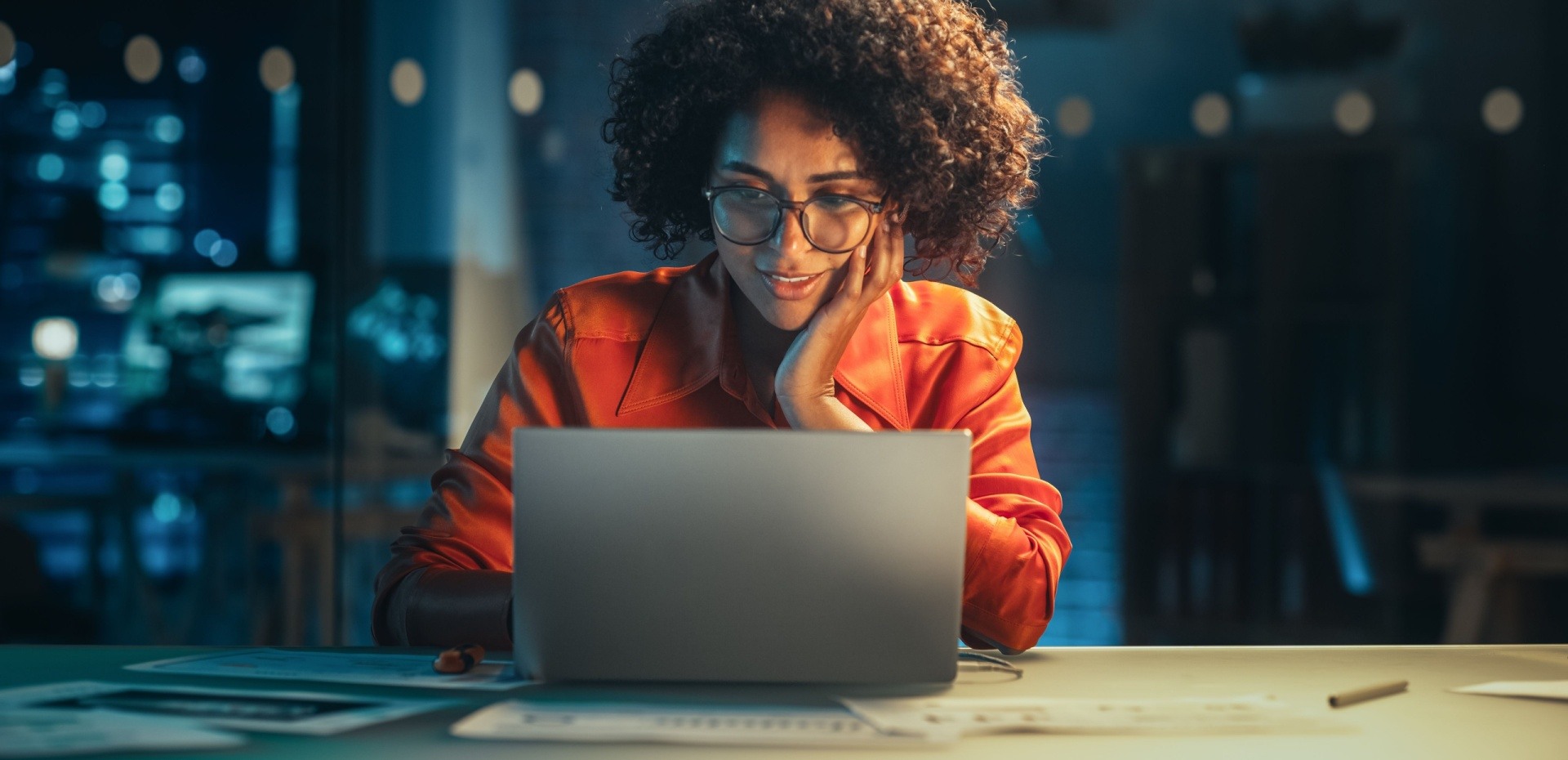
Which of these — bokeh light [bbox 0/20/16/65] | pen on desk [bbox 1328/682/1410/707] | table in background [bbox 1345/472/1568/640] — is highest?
bokeh light [bbox 0/20/16/65]

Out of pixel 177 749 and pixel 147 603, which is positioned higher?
pixel 177 749

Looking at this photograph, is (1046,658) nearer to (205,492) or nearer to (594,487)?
→ (594,487)

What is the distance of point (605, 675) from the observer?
932mm

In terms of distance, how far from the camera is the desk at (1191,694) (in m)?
0.80

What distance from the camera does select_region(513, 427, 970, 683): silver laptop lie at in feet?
2.92

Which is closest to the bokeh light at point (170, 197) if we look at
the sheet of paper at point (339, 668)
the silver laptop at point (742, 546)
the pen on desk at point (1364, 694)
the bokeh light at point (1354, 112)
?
the sheet of paper at point (339, 668)

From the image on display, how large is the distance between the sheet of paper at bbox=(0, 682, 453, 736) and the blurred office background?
7.80ft

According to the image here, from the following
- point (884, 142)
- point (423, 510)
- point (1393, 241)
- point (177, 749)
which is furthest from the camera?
point (1393, 241)

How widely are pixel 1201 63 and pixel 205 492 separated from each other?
273cm

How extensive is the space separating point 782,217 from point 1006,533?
1.34 feet

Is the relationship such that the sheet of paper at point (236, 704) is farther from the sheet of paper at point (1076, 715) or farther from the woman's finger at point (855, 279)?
the woman's finger at point (855, 279)

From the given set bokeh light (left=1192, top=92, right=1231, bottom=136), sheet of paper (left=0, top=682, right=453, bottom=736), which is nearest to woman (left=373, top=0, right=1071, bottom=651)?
sheet of paper (left=0, top=682, right=453, bottom=736)

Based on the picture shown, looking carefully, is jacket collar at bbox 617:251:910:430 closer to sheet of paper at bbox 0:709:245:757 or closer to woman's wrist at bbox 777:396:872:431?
woman's wrist at bbox 777:396:872:431

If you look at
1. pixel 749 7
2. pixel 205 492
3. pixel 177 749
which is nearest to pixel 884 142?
pixel 749 7
